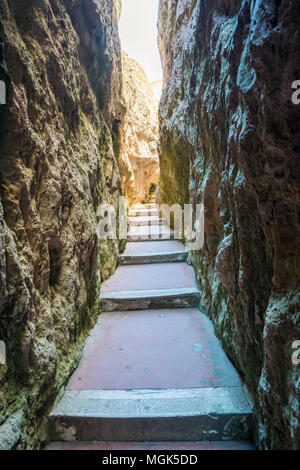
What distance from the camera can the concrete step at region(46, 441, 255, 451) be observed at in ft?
5.00

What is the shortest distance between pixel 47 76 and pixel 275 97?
1768 millimetres

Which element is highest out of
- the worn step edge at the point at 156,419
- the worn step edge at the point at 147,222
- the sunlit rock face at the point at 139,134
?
the sunlit rock face at the point at 139,134

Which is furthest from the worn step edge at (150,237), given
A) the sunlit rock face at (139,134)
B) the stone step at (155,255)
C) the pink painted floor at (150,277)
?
the sunlit rock face at (139,134)

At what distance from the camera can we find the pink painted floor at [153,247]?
16.3 feet

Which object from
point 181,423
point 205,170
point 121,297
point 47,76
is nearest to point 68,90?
point 47,76

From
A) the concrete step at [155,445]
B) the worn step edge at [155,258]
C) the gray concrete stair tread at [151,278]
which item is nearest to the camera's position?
the concrete step at [155,445]

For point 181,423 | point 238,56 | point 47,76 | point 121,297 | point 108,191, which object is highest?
point 47,76

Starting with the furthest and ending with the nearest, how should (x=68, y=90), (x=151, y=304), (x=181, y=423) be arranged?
(x=151, y=304) < (x=68, y=90) < (x=181, y=423)

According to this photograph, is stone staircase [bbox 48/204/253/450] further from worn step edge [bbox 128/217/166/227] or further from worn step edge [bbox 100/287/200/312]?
worn step edge [bbox 128/217/166/227]

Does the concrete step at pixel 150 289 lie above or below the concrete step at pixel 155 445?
above

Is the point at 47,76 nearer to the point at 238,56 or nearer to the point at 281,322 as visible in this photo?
the point at 238,56

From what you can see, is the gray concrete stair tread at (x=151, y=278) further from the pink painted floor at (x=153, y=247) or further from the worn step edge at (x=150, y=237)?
the worn step edge at (x=150, y=237)

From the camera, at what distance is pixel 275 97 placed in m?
1.08

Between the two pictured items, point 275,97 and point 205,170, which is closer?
point 275,97
